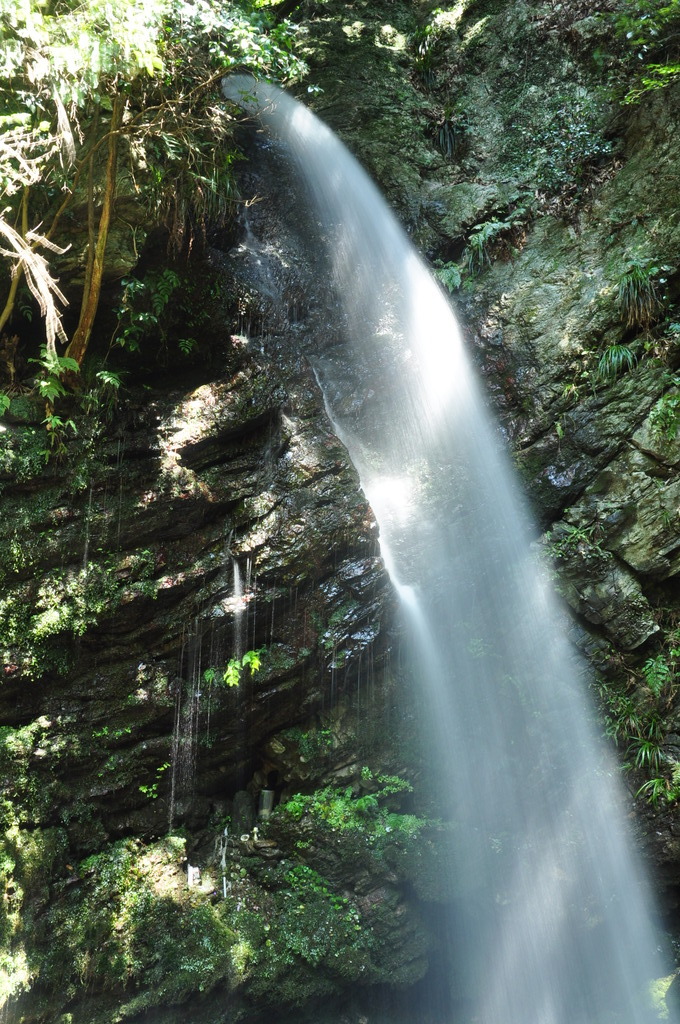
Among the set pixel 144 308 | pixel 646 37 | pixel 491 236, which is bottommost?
pixel 144 308

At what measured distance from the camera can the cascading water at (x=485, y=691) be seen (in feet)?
20.4

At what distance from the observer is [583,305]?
780 centimetres

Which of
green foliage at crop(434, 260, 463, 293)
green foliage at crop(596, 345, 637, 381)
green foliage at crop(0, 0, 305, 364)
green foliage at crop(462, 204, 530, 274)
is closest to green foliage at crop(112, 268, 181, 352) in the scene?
green foliage at crop(0, 0, 305, 364)

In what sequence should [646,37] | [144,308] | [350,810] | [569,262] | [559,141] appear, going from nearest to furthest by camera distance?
[350,810] → [144,308] → [569,262] → [646,37] → [559,141]

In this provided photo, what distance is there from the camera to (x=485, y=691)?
698cm

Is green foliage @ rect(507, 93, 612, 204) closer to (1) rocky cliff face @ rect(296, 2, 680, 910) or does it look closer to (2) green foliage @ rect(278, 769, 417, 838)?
(1) rocky cliff face @ rect(296, 2, 680, 910)

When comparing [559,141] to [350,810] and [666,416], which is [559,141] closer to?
[666,416]

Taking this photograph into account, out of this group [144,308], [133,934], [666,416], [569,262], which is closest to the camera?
[133,934]

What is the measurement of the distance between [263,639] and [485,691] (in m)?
2.43

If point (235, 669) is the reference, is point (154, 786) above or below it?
below

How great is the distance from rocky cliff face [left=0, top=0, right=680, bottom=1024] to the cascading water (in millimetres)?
347

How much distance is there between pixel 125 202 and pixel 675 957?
914 cm

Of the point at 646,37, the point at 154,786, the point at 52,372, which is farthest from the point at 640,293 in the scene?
the point at 154,786

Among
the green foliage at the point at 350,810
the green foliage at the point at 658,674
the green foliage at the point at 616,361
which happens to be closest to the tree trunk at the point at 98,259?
the green foliage at the point at 350,810
